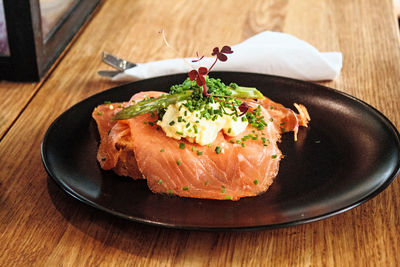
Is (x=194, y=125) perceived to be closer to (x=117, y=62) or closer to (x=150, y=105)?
(x=150, y=105)

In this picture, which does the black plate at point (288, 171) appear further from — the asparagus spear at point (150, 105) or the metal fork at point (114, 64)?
the metal fork at point (114, 64)

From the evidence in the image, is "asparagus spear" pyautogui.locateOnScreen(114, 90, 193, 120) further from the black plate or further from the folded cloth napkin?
the folded cloth napkin

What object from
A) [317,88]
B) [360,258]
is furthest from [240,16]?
[360,258]

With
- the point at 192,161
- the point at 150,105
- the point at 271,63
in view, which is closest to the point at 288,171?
the point at 192,161

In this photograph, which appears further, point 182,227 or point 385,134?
point 385,134

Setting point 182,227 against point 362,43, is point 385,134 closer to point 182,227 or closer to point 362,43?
point 182,227

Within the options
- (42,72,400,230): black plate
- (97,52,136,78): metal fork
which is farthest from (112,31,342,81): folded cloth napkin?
(42,72,400,230): black plate
